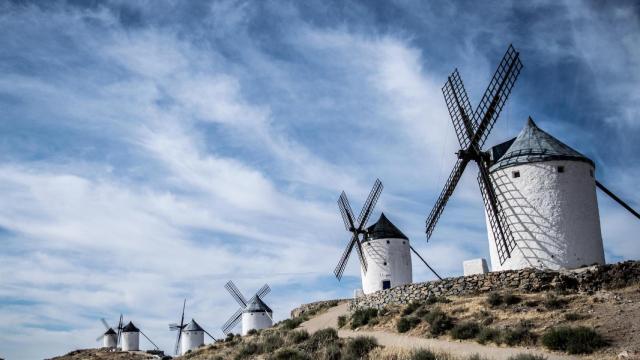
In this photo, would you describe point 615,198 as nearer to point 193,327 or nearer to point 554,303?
point 554,303

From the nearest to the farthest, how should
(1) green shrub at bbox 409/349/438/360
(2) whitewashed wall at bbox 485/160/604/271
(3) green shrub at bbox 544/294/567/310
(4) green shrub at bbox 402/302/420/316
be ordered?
(1) green shrub at bbox 409/349/438/360 < (3) green shrub at bbox 544/294/567/310 < (4) green shrub at bbox 402/302/420/316 < (2) whitewashed wall at bbox 485/160/604/271

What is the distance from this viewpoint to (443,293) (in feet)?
72.5

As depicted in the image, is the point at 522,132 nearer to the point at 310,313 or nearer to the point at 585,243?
the point at 585,243

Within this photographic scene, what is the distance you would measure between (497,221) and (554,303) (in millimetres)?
5703

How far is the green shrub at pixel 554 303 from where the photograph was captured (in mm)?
16984

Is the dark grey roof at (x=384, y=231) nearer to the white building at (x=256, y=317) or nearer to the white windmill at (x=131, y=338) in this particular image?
the white building at (x=256, y=317)

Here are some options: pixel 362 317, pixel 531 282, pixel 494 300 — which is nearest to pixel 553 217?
pixel 531 282

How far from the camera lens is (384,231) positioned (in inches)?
1312

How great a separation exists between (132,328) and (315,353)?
55.3 m

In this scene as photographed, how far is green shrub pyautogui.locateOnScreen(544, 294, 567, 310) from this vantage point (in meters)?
17.0

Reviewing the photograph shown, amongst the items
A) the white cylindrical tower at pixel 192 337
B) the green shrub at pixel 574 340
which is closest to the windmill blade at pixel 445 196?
the green shrub at pixel 574 340

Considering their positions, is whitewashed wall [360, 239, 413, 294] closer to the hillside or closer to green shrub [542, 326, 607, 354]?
the hillside

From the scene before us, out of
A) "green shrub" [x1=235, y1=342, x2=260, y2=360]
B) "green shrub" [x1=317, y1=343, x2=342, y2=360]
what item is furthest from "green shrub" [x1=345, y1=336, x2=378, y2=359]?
"green shrub" [x1=235, y1=342, x2=260, y2=360]

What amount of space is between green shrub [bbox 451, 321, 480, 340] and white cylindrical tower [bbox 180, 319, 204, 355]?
4152cm
